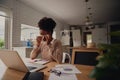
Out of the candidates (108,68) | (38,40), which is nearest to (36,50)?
(38,40)

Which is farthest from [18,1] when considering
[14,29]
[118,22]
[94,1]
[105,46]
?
[118,22]

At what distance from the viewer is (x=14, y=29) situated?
3.36 metres

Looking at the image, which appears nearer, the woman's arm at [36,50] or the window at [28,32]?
the woman's arm at [36,50]

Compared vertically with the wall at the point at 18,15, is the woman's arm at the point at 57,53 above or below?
below

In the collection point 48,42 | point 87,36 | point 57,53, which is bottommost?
point 57,53

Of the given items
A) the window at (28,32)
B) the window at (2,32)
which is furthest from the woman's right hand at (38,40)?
the window at (28,32)

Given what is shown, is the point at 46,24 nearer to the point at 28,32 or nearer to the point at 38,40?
the point at 38,40

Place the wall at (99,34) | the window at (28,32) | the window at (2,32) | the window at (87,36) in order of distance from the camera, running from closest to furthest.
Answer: the window at (2,32) < the window at (28,32) < the wall at (99,34) < the window at (87,36)

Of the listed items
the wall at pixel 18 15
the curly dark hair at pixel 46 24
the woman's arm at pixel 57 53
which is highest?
the wall at pixel 18 15

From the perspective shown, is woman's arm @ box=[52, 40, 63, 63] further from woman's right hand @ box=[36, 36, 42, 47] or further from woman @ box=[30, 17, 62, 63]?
woman's right hand @ box=[36, 36, 42, 47]

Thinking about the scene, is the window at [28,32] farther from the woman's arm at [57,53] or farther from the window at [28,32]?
the woman's arm at [57,53]

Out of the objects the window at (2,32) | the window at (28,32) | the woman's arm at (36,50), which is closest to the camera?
the woman's arm at (36,50)

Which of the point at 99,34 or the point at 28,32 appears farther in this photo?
the point at 99,34

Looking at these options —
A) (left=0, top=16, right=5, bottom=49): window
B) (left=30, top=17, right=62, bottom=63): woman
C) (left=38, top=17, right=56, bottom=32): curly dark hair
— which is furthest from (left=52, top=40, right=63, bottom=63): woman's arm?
(left=0, top=16, right=5, bottom=49): window
